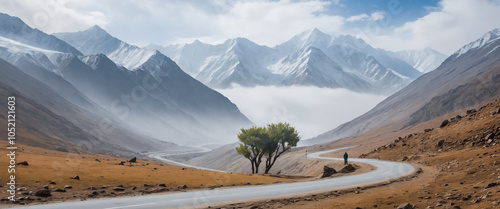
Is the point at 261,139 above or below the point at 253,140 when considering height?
above

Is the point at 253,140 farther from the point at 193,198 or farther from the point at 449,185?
the point at 449,185

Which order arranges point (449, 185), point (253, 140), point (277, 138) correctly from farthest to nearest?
point (277, 138), point (253, 140), point (449, 185)

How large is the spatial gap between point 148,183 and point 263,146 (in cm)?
3939

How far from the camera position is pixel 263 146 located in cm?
7588

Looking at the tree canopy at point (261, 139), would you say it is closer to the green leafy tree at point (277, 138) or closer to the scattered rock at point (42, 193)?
the green leafy tree at point (277, 138)

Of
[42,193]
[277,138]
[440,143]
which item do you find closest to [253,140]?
[277,138]

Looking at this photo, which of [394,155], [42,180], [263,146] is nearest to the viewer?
[42,180]

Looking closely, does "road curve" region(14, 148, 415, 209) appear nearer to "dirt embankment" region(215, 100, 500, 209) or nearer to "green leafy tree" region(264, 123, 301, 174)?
"dirt embankment" region(215, 100, 500, 209)

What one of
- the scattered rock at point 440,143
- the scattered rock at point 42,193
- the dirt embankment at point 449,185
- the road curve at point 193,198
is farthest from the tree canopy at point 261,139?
the scattered rock at point 42,193

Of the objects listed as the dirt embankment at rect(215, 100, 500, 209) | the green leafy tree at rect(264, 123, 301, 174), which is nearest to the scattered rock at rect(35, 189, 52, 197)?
the dirt embankment at rect(215, 100, 500, 209)

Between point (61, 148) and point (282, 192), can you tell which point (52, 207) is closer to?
point (282, 192)

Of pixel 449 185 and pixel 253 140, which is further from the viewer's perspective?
pixel 253 140

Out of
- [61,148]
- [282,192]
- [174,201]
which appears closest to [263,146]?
[282,192]

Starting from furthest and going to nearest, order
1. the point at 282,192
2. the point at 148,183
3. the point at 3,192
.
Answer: the point at 148,183 → the point at 282,192 → the point at 3,192
